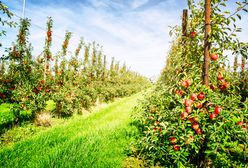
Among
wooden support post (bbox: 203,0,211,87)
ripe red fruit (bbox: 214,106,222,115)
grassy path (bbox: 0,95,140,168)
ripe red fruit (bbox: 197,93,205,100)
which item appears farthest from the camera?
grassy path (bbox: 0,95,140,168)

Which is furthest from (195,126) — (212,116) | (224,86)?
(224,86)

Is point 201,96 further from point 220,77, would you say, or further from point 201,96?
point 220,77

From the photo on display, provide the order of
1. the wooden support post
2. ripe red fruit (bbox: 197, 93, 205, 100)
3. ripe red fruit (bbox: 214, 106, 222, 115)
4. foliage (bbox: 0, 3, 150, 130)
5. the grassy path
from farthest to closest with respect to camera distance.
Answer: foliage (bbox: 0, 3, 150, 130) → the grassy path → the wooden support post → ripe red fruit (bbox: 197, 93, 205, 100) → ripe red fruit (bbox: 214, 106, 222, 115)

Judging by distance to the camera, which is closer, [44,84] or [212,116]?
[212,116]

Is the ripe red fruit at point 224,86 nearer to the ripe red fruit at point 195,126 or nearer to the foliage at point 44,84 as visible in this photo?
the ripe red fruit at point 195,126

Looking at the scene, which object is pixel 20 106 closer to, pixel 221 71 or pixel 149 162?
pixel 149 162

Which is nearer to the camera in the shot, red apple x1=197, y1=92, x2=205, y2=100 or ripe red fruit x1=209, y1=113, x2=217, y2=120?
ripe red fruit x1=209, y1=113, x2=217, y2=120

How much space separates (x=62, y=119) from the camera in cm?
873

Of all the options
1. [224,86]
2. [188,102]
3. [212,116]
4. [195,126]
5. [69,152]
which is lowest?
[69,152]

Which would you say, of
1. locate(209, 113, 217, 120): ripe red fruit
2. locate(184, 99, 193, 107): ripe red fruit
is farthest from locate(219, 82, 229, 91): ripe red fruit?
locate(184, 99, 193, 107): ripe red fruit

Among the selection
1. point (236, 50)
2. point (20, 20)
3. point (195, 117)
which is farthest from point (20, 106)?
point (236, 50)

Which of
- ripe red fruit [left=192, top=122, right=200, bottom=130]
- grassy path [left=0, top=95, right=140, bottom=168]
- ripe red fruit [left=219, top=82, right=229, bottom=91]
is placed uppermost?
ripe red fruit [left=219, top=82, right=229, bottom=91]

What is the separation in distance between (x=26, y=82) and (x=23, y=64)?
2.95 feet

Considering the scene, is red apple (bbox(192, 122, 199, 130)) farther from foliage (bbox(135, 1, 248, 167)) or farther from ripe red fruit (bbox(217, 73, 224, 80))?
ripe red fruit (bbox(217, 73, 224, 80))
